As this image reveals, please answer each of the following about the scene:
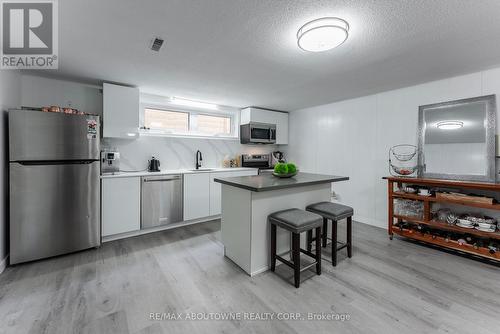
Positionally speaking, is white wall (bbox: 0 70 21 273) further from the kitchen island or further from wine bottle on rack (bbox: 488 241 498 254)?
wine bottle on rack (bbox: 488 241 498 254)

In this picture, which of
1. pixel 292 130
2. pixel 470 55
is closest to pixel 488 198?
pixel 470 55

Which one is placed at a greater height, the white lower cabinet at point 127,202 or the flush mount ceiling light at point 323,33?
the flush mount ceiling light at point 323,33

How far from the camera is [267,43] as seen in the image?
1962 millimetres

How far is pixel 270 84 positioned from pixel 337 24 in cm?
162

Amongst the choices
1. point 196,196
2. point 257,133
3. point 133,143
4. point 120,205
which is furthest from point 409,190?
point 133,143

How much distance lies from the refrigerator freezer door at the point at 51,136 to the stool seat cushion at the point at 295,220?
2.40 meters

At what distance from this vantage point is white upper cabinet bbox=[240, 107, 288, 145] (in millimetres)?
4617

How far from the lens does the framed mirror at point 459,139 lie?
2.55m

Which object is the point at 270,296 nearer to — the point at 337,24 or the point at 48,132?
the point at 337,24

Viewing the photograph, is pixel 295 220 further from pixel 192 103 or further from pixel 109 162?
pixel 192 103

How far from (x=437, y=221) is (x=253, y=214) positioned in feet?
8.37

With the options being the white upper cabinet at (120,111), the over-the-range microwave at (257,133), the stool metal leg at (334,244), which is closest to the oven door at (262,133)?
the over-the-range microwave at (257,133)

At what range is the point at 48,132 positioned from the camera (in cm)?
239

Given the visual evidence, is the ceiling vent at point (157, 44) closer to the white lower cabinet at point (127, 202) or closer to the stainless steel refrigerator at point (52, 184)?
the stainless steel refrigerator at point (52, 184)
